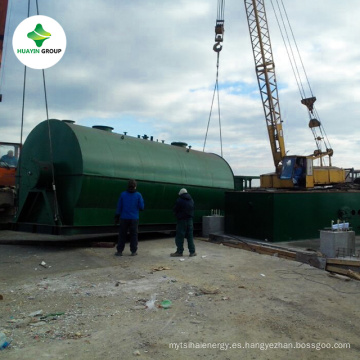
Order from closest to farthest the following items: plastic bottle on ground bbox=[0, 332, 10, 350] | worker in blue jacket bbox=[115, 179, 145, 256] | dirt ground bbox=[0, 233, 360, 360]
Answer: plastic bottle on ground bbox=[0, 332, 10, 350] < dirt ground bbox=[0, 233, 360, 360] < worker in blue jacket bbox=[115, 179, 145, 256]

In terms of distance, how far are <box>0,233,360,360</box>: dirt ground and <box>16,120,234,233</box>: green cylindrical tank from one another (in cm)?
153

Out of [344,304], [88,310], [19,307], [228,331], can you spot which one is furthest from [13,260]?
[344,304]

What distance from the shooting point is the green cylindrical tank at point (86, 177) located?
8828 millimetres

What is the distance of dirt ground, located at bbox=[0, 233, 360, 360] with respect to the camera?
144 inches

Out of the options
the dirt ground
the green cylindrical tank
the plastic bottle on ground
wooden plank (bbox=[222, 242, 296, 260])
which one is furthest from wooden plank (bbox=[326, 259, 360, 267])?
the plastic bottle on ground

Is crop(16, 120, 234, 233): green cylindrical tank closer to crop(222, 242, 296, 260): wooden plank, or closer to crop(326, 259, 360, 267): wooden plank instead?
crop(222, 242, 296, 260): wooden plank

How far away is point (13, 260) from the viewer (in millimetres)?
7453

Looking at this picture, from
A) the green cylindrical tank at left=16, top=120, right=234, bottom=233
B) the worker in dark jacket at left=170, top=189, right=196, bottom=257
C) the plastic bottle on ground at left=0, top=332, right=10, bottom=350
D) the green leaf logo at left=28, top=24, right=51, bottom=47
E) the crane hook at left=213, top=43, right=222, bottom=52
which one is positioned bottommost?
the plastic bottle on ground at left=0, top=332, right=10, bottom=350


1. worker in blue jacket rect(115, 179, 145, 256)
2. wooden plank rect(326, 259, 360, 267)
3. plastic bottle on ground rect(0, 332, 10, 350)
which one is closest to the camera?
plastic bottle on ground rect(0, 332, 10, 350)

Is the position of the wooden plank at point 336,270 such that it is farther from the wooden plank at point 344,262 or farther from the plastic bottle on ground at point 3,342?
the plastic bottle on ground at point 3,342

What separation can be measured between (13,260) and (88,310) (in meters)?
3.58

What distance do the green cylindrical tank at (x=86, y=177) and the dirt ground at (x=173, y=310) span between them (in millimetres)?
1528

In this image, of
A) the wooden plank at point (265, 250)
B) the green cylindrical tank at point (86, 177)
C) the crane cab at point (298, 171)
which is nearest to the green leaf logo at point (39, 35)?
the green cylindrical tank at point (86, 177)

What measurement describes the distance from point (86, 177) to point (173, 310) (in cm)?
486
